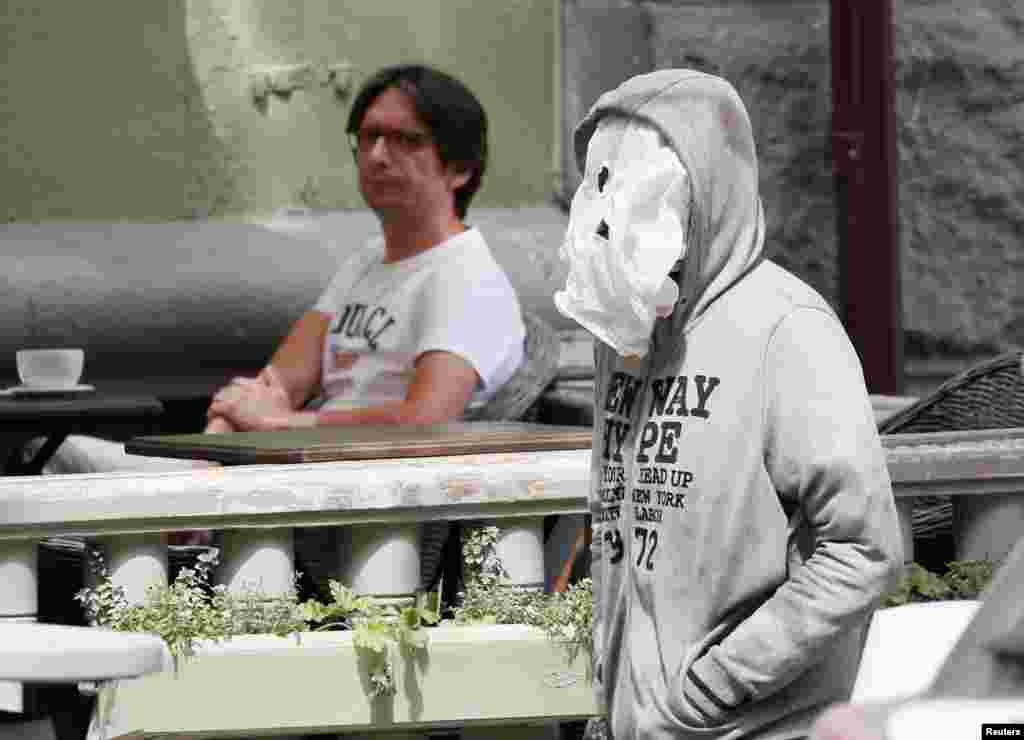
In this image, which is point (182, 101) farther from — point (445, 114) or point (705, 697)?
point (705, 697)

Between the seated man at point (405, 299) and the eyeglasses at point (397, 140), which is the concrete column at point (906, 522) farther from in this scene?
the eyeglasses at point (397, 140)

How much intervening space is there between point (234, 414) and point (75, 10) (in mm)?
1709

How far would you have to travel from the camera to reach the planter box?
11.2 feet

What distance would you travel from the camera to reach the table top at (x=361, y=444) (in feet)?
12.3

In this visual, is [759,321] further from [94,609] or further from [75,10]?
[75,10]

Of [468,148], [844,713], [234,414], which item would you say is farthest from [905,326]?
[844,713]

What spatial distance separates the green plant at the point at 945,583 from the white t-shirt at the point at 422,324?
1644 mm

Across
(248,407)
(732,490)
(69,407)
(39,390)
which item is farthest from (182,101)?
(732,490)

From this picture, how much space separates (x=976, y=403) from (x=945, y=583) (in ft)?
1.66

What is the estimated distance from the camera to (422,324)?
16.9 ft

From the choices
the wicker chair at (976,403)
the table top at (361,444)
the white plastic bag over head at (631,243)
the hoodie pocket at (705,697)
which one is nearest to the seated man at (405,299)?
the table top at (361,444)

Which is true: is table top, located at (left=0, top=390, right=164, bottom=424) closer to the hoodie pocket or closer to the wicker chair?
the wicker chair

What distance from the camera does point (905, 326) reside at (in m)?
6.64

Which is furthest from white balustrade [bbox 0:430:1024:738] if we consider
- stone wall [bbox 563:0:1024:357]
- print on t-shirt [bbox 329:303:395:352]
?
stone wall [bbox 563:0:1024:357]
